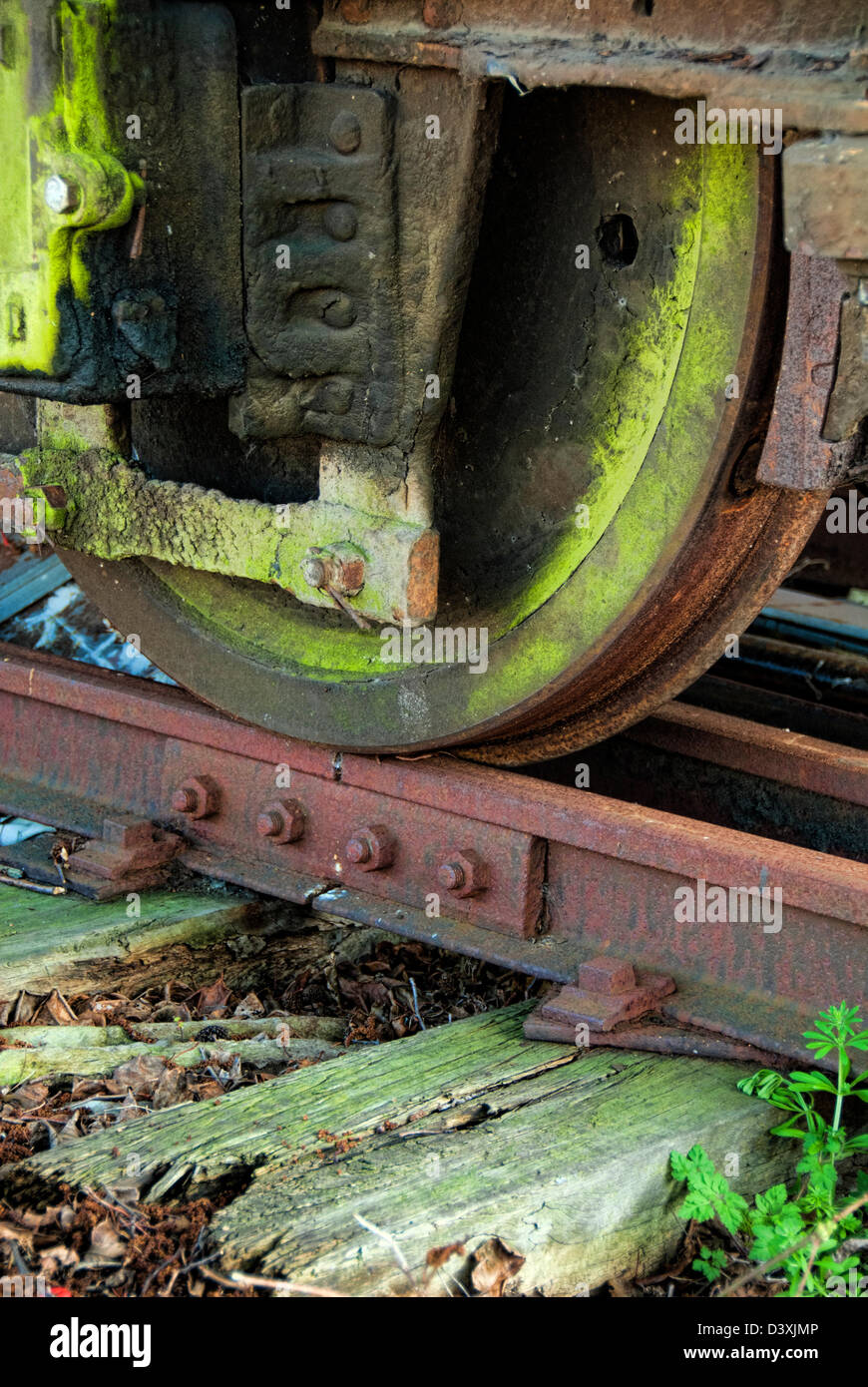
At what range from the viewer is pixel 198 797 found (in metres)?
3.77

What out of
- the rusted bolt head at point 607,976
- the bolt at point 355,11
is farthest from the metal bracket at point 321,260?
the rusted bolt head at point 607,976

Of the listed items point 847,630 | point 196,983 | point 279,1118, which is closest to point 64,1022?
point 196,983

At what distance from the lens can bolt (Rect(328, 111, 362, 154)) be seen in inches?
121

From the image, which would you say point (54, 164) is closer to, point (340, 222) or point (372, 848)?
point (340, 222)

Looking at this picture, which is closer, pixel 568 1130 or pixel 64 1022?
pixel 568 1130

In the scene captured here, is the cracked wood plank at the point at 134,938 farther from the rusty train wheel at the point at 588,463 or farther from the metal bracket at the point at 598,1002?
the metal bracket at the point at 598,1002

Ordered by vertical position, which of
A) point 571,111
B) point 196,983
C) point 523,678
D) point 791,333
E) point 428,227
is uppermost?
point 571,111

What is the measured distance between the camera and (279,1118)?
274 cm

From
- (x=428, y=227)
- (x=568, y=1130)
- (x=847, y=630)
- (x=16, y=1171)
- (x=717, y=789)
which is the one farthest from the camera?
(x=847, y=630)

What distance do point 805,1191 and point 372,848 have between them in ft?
3.59

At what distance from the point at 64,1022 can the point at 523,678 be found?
3.39 ft

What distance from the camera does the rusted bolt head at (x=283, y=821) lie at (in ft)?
11.9

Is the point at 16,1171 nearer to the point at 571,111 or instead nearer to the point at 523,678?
the point at 523,678

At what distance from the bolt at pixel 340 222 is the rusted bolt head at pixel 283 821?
1147 millimetres
